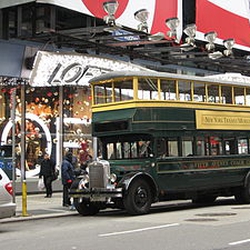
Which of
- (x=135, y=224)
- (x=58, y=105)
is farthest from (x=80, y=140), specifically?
(x=135, y=224)

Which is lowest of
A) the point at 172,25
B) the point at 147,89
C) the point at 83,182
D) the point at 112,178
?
the point at 83,182

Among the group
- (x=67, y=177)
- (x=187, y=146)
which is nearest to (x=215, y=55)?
(x=187, y=146)

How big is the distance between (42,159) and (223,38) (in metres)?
11.3

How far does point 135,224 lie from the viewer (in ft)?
41.2

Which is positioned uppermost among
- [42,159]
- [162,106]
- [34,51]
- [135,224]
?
[34,51]

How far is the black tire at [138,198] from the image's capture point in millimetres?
14281

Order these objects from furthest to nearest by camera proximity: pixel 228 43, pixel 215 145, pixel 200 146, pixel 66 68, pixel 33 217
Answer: pixel 228 43 → pixel 66 68 → pixel 215 145 → pixel 200 146 → pixel 33 217

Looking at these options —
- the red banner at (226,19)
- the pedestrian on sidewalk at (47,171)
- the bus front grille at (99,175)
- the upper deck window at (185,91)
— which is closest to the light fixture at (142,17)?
the upper deck window at (185,91)

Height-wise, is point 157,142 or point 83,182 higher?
point 157,142

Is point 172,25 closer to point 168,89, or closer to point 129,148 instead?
point 168,89

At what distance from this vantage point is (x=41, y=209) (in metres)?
16.6

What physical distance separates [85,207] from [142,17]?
8519mm

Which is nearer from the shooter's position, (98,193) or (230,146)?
(98,193)

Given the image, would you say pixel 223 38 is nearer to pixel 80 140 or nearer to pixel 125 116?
pixel 80 140
